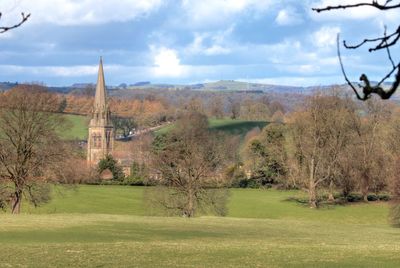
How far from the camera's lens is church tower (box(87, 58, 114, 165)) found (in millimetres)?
156000

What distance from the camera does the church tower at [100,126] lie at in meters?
156

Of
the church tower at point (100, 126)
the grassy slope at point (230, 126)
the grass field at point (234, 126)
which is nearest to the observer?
the grass field at point (234, 126)

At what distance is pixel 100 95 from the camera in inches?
6550

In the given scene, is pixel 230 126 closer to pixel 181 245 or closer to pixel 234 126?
pixel 234 126

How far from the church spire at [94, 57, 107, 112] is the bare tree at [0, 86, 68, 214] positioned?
381ft

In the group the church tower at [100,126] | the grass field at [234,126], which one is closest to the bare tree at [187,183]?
the grass field at [234,126]

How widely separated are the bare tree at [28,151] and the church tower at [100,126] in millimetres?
100954

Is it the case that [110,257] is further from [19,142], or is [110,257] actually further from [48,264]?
[19,142]

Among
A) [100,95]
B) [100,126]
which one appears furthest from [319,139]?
[100,95]

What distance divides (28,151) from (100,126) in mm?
115823

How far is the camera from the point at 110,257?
19797 mm

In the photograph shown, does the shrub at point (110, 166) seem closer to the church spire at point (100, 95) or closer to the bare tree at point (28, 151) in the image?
the bare tree at point (28, 151)

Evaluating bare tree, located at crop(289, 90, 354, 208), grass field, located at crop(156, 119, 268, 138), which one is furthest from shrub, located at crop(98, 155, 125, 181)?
grass field, located at crop(156, 119, 268, 138)

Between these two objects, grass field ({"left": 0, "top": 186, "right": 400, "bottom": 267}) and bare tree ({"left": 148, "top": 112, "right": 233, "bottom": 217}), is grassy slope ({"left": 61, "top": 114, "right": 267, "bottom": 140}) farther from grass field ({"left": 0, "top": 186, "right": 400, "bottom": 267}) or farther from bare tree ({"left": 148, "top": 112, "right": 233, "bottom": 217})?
grass field ({"left": 0, "top": 186, "right": 400, "bottom": 267})
